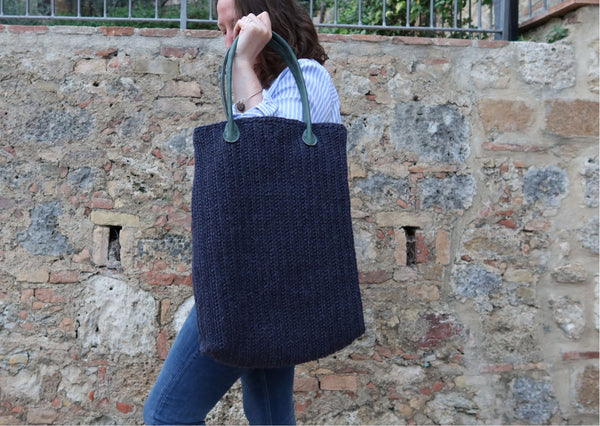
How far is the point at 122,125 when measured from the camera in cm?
268

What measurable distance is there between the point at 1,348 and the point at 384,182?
1.82 metres

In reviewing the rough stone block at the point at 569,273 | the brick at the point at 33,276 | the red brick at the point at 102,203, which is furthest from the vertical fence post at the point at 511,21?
the brick at the point at 33,276

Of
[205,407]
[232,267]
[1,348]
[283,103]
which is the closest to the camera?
[232,267]

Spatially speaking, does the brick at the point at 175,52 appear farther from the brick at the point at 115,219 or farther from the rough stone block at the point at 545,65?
the rough stone block at the point at 545,65

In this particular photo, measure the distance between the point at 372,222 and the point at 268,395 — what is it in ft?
4.17

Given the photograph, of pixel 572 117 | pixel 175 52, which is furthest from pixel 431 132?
pixel 175 52

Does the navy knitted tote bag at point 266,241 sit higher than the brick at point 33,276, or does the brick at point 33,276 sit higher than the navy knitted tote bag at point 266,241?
the navy knitted tote bag at point 266,241

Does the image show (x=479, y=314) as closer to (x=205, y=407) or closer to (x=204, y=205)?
(x=205, y=407)

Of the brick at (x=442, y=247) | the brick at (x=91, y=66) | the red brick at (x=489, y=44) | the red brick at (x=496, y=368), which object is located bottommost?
the red brick at (x=496, y=368)

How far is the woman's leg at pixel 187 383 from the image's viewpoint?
1.54 meters

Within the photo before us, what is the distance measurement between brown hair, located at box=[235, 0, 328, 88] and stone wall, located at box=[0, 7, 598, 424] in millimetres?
1050

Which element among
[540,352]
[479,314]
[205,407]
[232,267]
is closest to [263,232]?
[232,267]

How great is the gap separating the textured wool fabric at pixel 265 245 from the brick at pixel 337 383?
1.31 m

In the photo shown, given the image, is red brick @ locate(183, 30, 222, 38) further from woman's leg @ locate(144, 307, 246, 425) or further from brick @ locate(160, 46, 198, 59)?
woman's leg @ locate(144, 307, 246, 425)
